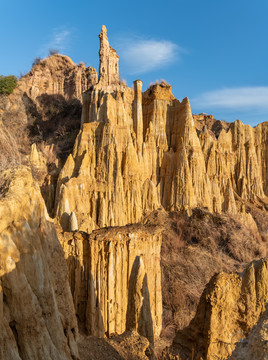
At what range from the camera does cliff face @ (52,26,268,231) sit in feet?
59.0

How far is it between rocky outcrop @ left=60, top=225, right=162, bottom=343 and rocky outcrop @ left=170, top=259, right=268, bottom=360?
3.34 metres

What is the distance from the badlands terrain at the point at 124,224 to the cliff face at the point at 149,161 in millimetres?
94

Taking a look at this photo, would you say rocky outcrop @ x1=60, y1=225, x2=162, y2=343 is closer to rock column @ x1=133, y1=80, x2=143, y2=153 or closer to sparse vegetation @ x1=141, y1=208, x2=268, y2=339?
sparse vegetation @ x1=141, y1=208, x2=268, y2=339

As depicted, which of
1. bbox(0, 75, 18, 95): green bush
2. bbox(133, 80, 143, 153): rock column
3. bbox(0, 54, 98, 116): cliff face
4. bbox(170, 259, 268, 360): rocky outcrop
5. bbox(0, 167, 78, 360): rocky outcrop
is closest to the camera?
bbox(0, 167, 78, 360): rocky outcrop

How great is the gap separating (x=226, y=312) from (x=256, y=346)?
152 inches

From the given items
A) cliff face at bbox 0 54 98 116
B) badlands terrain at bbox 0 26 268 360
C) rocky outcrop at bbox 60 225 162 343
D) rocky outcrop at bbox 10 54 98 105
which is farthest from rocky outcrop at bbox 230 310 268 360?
rocky outcrop at bbox 10 54 98 105

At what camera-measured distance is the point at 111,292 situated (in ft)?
33.2

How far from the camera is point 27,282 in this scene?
4004mm

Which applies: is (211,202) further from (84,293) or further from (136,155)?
(84,293)

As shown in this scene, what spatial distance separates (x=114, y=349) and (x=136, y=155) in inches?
584

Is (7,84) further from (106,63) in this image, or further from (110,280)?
(110,280)

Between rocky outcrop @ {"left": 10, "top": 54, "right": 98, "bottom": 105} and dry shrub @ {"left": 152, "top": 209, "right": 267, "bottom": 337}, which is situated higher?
rocky outcrop @ {"left": 10, "top": 54, "right": 98, "bottom": 105}

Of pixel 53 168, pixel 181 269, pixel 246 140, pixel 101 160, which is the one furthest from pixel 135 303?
pixel 246 140

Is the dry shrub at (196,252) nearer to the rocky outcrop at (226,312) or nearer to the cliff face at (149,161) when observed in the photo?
the cliff face at (149,161)
